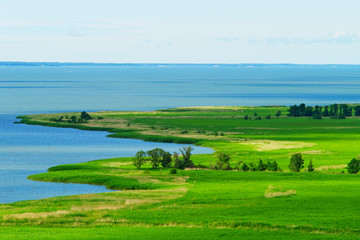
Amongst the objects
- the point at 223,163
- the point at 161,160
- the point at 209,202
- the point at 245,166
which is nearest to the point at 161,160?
the point at 161,160

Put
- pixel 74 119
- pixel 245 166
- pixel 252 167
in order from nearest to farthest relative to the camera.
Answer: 1. pixel 245 166
2. pixel 252 167
3. pixel 74 119

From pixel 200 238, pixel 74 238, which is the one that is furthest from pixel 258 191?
pixel 74 238

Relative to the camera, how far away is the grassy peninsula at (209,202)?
49.3 m

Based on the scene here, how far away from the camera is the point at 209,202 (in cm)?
6275

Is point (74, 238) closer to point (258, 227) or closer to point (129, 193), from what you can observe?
point (258, 227)

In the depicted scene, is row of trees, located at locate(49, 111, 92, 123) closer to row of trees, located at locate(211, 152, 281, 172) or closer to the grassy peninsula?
the grassy peninsula

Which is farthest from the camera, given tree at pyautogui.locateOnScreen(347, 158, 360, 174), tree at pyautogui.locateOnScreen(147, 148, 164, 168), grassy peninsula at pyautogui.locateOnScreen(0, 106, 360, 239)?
tree at pyautogui.locateOnScreen(147, 148, 164, 168)

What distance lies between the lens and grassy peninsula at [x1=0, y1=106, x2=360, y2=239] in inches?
1941

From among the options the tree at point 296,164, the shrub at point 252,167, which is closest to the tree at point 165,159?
the shrub at point 252,167

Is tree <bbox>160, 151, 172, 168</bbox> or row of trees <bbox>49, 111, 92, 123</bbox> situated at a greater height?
row of trees <bbox>49, 111, 92, 123</bbox>

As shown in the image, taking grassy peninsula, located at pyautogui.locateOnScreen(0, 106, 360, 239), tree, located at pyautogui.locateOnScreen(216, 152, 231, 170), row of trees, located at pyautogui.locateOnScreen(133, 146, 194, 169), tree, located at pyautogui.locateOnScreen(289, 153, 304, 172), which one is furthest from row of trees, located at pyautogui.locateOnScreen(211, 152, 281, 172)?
grassy peninsula, located at pyautogui.locateOnScreen(0, 106, 360, 239)

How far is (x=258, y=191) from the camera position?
68500 mm

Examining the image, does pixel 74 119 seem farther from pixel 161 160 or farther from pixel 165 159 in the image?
pixel 165 159

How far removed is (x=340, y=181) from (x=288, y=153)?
31.7 m
